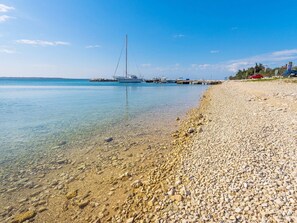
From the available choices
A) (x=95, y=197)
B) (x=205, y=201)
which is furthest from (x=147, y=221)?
(x=95, y=197)

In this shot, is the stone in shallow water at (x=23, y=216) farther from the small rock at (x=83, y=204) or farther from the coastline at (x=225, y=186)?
the coastline at (x=225, y=186)

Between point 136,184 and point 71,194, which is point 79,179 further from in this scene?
point 136,184

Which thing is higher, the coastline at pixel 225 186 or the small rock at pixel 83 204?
the coastline at pixel 225 186

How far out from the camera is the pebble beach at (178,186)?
2.86 meters

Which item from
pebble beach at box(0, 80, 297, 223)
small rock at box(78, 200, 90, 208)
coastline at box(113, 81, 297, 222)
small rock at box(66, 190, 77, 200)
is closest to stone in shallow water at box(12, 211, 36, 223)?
pebble beach at box(0, 80, 297, 223)

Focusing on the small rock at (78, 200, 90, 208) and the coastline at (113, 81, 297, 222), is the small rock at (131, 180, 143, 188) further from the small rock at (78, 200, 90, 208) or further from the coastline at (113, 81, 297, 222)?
the small rock at (78, 200, 90, 208)

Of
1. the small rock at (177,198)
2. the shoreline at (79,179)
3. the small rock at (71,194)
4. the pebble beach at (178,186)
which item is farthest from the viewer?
the small rock at (71,194)

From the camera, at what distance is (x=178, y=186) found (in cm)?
364

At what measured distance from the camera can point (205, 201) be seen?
303 cm

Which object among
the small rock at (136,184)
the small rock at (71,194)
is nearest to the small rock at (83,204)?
the small rock at (71,194)

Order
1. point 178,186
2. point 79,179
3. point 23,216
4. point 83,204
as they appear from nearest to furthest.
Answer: point 178,186, point 23,216, point 83,204, point 79,179

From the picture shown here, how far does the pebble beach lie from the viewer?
9.37 ft

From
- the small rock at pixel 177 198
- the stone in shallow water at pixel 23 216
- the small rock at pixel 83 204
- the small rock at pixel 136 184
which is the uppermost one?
the small rock at pixel 177 198

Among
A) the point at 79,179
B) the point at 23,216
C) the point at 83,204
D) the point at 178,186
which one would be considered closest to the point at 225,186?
the point at 178,186
